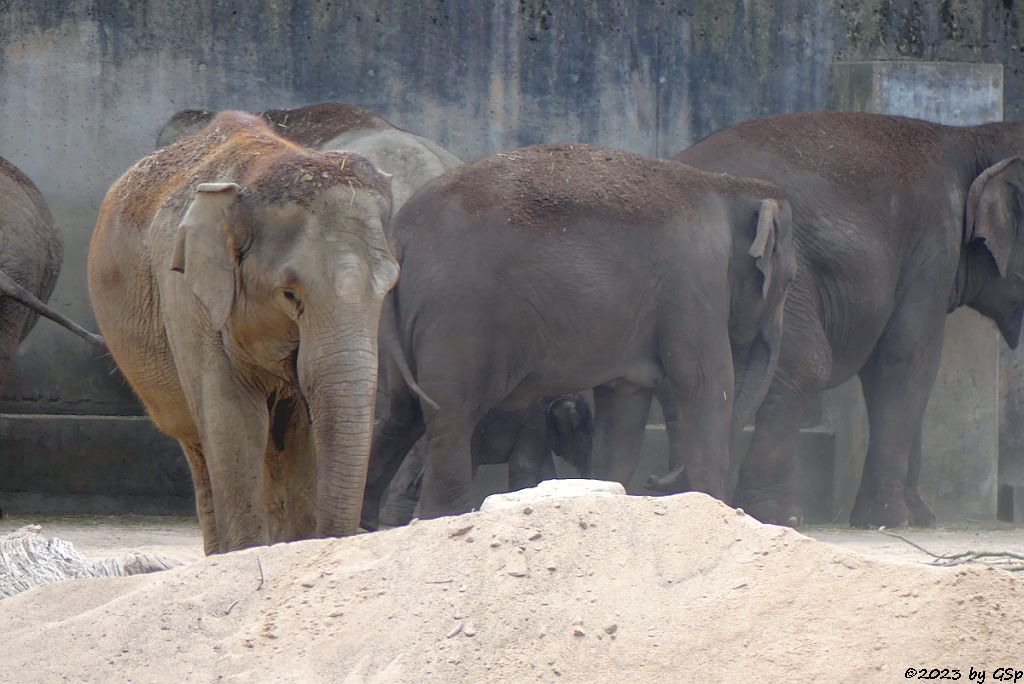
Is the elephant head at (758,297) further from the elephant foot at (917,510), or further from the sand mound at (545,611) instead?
the sand mound at (545,611)

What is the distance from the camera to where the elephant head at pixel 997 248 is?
9.74 meters

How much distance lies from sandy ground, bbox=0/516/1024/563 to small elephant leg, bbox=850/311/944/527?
0.18 metres

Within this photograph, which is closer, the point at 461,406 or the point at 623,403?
the point at 461,406

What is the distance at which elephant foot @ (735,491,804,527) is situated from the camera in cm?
897

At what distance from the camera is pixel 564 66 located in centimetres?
983

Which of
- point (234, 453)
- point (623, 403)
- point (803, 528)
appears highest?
point (234, 453)

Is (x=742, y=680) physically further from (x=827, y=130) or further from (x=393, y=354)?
(x=827, y=130)


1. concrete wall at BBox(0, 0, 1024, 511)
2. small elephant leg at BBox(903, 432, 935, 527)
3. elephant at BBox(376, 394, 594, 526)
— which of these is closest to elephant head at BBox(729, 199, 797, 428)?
elephant at BBox(376, 394, 594, 526)

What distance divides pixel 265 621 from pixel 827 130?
18.9 feet

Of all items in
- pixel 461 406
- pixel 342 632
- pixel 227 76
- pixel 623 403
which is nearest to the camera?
pixel 342 632

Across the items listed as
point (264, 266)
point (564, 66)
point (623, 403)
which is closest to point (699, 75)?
point (564, 66)

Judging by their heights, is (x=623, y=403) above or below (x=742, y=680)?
below

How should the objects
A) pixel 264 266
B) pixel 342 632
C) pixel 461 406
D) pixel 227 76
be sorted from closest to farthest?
pixel 342 632
pixel 264 266
pixel 461 406
pixel 227 76

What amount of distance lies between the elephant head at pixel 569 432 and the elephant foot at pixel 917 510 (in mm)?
1661
